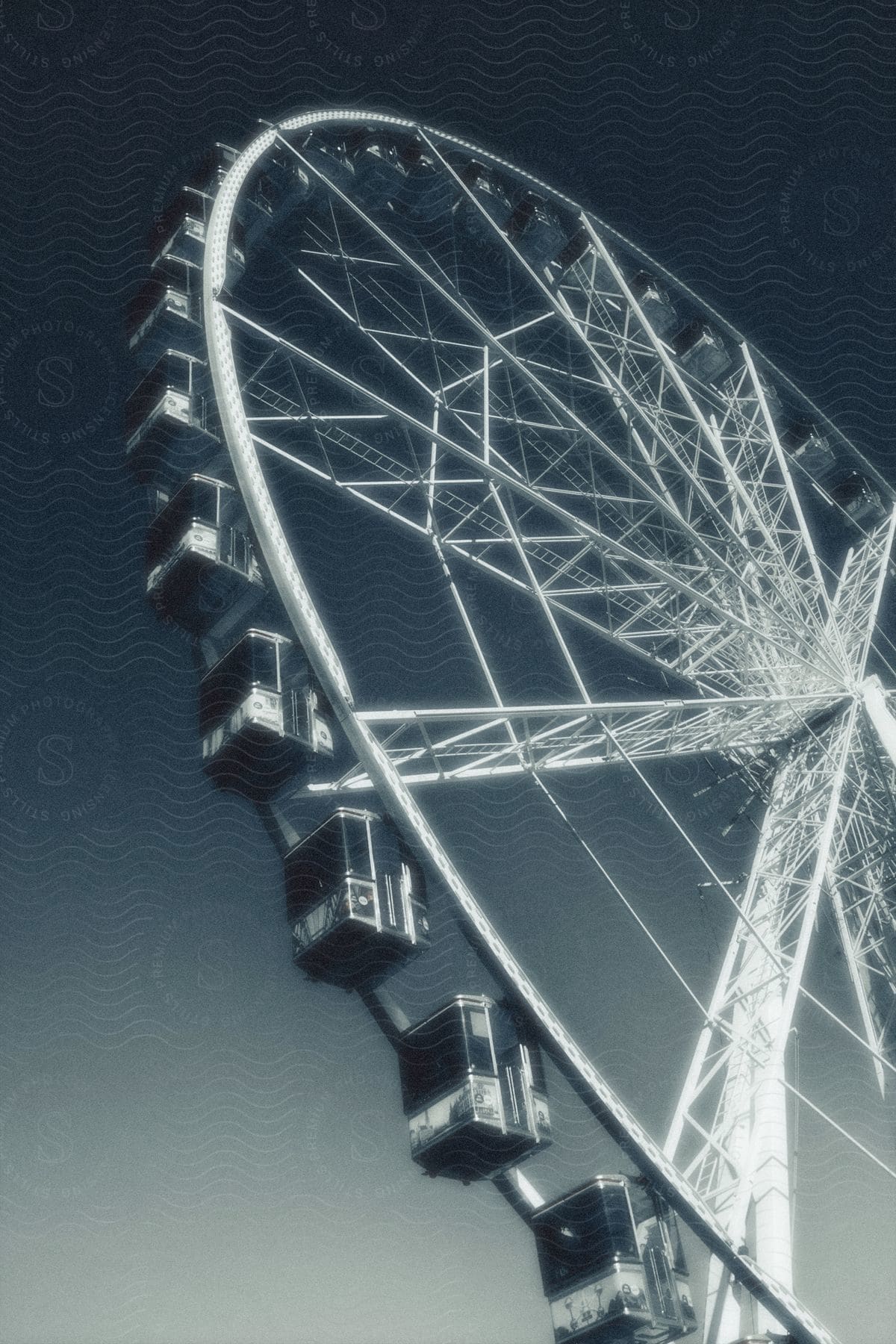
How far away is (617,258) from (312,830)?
41.0 ft

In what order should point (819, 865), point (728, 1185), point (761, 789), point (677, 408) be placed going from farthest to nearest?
point (677, 408), point (761, 789), point (819, 865), point (728, 1185)

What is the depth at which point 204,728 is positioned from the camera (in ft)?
33.3

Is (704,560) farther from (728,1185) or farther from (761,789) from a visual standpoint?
(728,1185)

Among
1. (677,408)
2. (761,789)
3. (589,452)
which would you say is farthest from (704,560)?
(677,408)

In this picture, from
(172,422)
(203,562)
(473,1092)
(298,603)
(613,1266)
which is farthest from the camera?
(172,422)

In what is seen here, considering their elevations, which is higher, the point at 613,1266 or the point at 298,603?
the point at 298,603

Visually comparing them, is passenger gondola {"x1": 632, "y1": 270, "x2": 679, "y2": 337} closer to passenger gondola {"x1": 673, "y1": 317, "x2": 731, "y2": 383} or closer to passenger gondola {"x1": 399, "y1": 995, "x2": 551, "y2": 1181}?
passenger gondola {"x1": 673, "y1": 317, "x2": 731, "y2": 383}

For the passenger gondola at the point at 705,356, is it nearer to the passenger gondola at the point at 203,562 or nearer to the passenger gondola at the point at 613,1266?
the passenger gondola at the point at 203,562

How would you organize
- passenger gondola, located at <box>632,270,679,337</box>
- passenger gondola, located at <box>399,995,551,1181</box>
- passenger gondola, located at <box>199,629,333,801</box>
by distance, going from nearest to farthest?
passenger gondola, located at <box>399,995,551,1181</box> → passenger gondola, located at <box>199,629,333,801</box> → passenger gondola, located at <box>632,270,679,337</box>

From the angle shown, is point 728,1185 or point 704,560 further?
point 704,560

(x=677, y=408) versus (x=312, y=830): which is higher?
(x=677, y=408)

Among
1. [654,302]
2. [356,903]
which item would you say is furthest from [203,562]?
[654,302]

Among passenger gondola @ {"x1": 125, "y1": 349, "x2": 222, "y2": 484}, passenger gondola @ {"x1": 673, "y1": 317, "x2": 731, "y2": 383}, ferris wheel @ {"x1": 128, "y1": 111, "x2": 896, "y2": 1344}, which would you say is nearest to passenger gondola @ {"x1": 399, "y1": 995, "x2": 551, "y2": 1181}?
ferris wheel @ {"x1": 128, "y1": 111, "x2": 896, "y2": 1344}

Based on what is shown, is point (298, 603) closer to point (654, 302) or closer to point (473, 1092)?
point (473, 1092)
